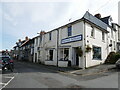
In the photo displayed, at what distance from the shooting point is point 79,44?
15992 mm

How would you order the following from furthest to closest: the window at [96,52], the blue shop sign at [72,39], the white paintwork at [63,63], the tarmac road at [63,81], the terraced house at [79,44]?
the window at [96,52] → the white paintwork at [63,63] → the blue shop sign at [72,39] → the terraced house at [79,44] → the tarmac road at [63,81]

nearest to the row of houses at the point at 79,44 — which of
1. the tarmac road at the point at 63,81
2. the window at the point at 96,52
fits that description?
the window at the point at 96,52

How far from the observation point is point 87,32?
16.3 metres

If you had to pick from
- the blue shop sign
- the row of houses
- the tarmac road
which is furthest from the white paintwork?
the tarmac road

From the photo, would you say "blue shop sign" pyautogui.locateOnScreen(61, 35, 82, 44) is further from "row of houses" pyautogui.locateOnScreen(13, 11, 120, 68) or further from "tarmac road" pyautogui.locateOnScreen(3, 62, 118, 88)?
"tarmac road" pyautogui.locateOnScreen(3, 62, 118, 88)

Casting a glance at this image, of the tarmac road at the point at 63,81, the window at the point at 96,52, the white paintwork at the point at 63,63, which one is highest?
the window at the point at 96,52

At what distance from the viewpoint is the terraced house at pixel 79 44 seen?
15781 millimetres

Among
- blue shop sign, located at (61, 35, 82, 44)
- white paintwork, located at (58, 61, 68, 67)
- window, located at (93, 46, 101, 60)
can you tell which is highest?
blue shop sign, located at (61, 35, 82, 44)

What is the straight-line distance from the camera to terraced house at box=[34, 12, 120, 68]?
51.8 ft

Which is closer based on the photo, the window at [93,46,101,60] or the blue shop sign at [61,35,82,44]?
the blue shop sign at [61,35,82,44]

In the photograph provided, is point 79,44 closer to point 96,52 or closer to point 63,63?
point 96,52

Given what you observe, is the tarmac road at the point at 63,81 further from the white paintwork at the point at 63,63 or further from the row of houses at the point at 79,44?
the white paintwork at the point at 63,63

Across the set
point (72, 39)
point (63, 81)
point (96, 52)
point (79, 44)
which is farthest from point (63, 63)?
point (63, 81)

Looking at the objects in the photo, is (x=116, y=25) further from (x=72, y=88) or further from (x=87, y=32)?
(x=72, y=88)
